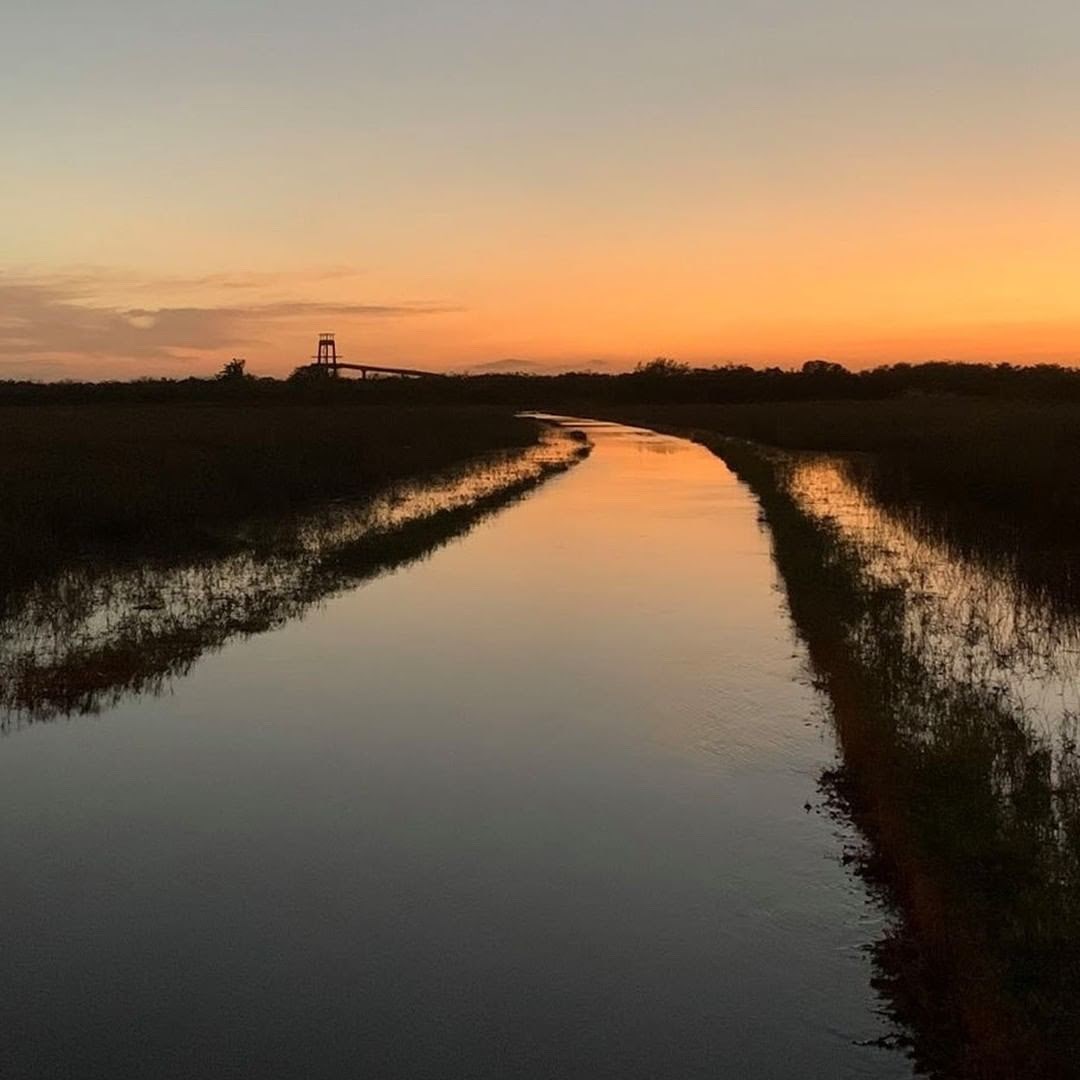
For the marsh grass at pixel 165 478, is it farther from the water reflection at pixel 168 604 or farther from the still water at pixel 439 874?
the still water at pixel 439 874

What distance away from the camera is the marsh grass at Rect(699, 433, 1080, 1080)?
4945mm

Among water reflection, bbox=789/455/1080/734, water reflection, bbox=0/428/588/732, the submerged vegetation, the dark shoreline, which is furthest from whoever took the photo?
the submerged vegetation

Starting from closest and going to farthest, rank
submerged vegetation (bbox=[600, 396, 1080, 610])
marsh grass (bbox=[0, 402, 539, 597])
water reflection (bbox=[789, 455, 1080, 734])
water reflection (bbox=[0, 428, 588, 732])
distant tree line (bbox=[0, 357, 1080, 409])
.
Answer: water reflection (bbox=[789, 455, 1080, 734])
water reflection (bbox=[0, 428, 588, 732])
submerged vegetation (bbox=[600, 396, 1080, 610])
marsh grass (bbox=[0, 402, 539, 597])
distant tree line (bbox=[0, 357, 1080, 409])

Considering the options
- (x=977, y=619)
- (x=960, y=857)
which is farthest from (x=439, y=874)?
(x=977, y=619)

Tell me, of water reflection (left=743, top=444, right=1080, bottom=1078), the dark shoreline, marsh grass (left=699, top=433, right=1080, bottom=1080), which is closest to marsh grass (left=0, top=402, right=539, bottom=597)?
water reflection (left=743, top=444, right=1080, bottom=1078)

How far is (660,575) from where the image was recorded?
17.5 metres

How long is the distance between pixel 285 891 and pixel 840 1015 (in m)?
2.79

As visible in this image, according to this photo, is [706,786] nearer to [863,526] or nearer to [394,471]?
[863,526]

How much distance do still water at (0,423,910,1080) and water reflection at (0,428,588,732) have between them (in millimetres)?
633

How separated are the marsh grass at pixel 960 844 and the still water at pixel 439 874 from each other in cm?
22

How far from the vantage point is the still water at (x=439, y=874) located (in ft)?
16.7

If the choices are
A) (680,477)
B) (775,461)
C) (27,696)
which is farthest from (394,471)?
(27,696)

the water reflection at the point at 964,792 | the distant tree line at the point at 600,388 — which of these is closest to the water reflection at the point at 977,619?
the water reflection at the point at 964,792

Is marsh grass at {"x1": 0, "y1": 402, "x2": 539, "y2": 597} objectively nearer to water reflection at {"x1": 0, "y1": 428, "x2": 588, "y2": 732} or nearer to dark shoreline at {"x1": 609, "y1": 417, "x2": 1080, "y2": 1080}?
water reflection at {"x1": 0, "y1": 428, "x2": 588, "y2": 732}
